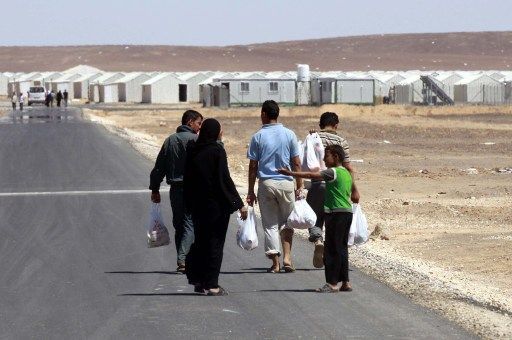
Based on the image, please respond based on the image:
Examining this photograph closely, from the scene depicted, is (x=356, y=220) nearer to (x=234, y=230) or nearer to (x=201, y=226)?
(x=201, y=226)

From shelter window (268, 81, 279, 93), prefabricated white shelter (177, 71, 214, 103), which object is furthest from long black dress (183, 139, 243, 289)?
prefabricated white shelter (177, 71, 214, 103)

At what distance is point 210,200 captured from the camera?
34.9 ft

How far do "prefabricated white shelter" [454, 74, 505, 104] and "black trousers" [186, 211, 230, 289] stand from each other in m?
88.5

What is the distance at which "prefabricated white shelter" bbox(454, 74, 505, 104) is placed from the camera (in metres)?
97.7

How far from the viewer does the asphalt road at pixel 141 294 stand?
891 cm

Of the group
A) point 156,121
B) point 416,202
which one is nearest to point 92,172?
point 416,202

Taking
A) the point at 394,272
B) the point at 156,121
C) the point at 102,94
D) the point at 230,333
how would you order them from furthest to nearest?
the point at 102,94 < the point at 156,121 < the point at 394,272 < the point at 230,333

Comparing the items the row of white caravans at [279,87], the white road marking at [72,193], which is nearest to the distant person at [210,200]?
the white road marking at [72,193]

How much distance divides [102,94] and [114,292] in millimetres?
111506

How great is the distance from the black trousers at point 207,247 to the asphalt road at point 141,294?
0.62 feet

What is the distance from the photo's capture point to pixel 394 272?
12.1 meters

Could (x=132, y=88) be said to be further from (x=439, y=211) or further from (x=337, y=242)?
(x=337, y=242)

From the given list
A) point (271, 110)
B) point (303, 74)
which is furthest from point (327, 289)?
point (303, 74)

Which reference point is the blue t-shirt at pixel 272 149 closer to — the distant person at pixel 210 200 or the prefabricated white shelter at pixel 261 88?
the distant person at pixel 210 200
